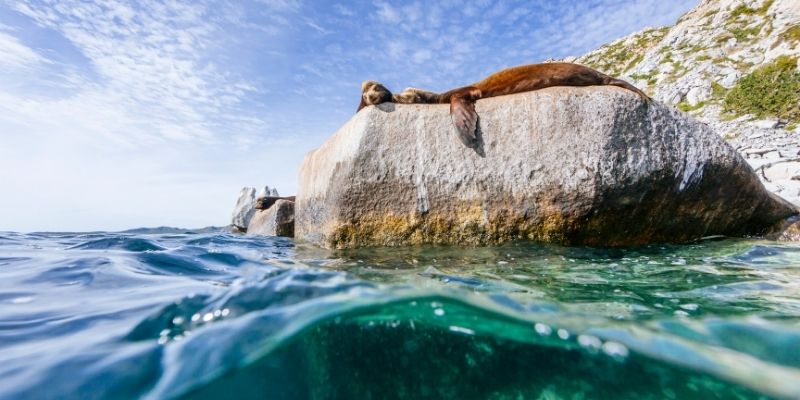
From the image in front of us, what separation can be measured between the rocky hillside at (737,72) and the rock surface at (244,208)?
13.8m

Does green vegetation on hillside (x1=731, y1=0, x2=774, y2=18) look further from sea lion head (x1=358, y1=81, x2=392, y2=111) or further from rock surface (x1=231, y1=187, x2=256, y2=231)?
sea lion head (x1=358, y1=81, x2=392, y2=111)

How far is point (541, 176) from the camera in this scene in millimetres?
4309

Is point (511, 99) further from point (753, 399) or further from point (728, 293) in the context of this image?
point (753, 399)

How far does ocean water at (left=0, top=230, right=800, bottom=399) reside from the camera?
1.41 metres

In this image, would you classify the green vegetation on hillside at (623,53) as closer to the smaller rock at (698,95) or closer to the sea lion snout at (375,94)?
the smaller rock at (698,95)

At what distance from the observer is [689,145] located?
454 centimetres

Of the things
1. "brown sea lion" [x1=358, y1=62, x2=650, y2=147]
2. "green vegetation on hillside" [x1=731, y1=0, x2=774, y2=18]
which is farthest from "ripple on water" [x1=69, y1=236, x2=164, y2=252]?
"green vegetation on hillside" [x1=731, y1=0, x2=774, y2=18]

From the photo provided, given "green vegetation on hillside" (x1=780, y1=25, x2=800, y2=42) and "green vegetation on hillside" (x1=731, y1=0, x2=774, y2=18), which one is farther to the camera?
"green vegetation on hillside" (x1=731, y1=0, x2=774, y2=18)

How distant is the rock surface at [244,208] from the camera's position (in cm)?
1205

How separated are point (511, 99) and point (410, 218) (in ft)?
6.25

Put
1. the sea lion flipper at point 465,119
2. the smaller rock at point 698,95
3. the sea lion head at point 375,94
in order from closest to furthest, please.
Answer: the sea lion flipper at point 465,119 → the sea lion head at point 375,94 → the smaller rock at point 698,95

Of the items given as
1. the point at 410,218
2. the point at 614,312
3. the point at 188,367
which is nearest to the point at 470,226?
the point at 410,218

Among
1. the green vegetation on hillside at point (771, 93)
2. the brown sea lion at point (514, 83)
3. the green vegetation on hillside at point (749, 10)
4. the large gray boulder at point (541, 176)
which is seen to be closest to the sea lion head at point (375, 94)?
the brown sea lion at point (514, 83)

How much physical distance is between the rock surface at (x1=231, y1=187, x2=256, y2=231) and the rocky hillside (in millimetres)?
13828
